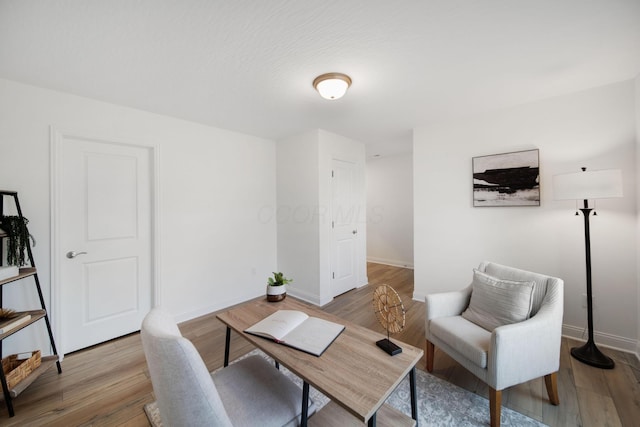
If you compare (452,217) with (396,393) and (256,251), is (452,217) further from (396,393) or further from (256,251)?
(256,251)

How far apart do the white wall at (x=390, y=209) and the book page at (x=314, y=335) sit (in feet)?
13.5

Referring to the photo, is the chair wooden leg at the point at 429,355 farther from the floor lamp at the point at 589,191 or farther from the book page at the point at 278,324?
the floor lamp at the point at 589,191

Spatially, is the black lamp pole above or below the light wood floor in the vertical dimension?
above

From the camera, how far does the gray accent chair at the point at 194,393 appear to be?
767 mm

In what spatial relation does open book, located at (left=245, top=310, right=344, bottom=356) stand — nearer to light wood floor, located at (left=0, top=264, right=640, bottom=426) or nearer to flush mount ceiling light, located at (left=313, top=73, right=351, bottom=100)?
light wood floor, located at (left=0, top=264, right=640, bottom=426)

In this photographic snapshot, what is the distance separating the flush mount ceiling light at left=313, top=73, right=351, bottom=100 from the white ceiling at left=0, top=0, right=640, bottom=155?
0.19 ft

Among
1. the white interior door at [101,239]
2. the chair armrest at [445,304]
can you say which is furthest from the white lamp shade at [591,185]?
the white interior door at [101,239]

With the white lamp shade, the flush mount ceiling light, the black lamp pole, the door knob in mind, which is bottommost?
the black lamp pole

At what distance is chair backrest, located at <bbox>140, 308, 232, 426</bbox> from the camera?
0.76 meters

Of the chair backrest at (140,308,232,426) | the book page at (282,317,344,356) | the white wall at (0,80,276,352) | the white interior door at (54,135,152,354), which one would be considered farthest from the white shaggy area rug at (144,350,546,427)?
the white wall at (0,80,276,352)

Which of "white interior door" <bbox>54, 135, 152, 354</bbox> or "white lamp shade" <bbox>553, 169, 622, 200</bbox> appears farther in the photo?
"white interior door" <bbox>54, 135, 152, 354</bbox>

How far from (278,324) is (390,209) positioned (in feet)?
14.7

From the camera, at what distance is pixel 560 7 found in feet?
4.39

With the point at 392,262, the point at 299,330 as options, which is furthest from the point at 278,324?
the point at 392,262
